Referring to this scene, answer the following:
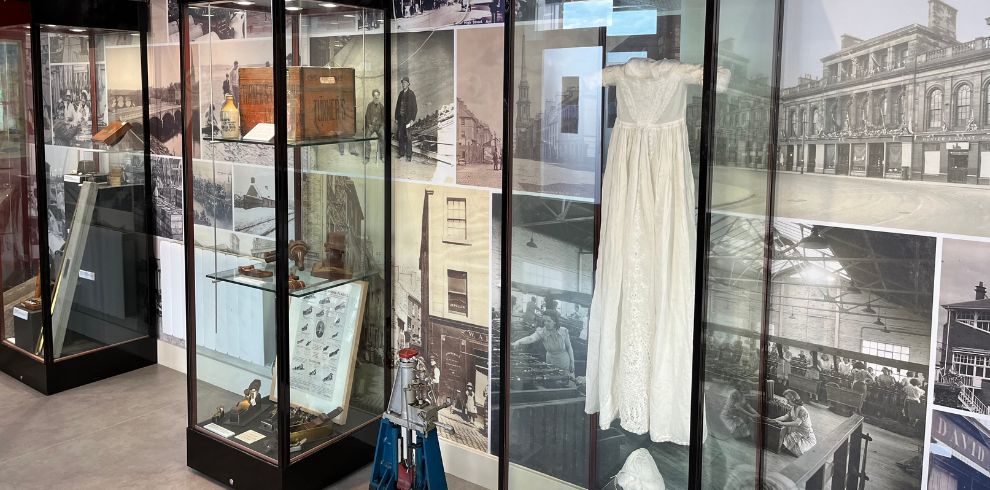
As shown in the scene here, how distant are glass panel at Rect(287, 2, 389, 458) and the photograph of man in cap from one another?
0.32 ft

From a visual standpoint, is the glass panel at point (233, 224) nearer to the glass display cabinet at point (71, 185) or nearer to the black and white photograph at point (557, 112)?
the black and white photograph at point (557, 112)

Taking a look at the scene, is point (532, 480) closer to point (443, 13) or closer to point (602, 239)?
point (602, 239)

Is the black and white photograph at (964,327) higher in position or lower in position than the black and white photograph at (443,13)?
lower

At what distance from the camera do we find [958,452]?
2.64m

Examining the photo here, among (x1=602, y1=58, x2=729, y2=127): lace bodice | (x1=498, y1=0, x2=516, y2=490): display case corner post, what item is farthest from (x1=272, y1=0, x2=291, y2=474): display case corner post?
(x1=602, y1=58, x2=729, y2=127): lace bodice

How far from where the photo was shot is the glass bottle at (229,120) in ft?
12.2

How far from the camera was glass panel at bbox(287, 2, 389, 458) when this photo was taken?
366cm

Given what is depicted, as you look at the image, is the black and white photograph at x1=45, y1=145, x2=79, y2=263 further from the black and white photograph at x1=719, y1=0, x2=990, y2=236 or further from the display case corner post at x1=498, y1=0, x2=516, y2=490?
the black and white photograph at x1=719, y1=0, x2=990, y2=236

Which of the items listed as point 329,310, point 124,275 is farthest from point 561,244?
point 124,275

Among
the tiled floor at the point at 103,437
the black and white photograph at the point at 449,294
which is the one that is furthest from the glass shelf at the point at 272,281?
the tiled floor at the point at 103,437

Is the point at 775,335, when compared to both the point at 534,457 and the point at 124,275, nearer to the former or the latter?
the point at 534,457

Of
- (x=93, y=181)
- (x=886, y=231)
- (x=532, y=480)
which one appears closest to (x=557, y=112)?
(x=886, y=231)

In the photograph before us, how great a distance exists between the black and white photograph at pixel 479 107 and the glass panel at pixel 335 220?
0.43 metres

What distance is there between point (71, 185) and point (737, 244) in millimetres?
4359
